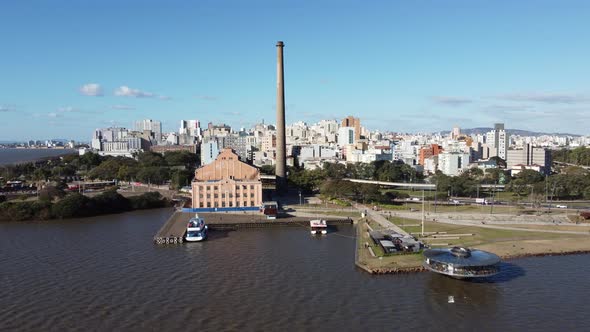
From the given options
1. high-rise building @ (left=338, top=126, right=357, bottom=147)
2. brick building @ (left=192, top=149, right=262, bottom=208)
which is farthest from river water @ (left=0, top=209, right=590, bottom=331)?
high-rise building @ (left=338, top=126, right=357, bottom=147)

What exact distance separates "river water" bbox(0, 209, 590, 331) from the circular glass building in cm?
52

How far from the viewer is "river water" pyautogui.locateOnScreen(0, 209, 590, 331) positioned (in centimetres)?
1460

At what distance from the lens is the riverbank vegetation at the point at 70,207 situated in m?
31.7

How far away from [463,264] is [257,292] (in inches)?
286

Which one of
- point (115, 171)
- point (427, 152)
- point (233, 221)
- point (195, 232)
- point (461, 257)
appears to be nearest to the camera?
point (461, 257)

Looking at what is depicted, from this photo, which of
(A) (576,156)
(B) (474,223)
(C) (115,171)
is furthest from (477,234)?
(A) (576,156)

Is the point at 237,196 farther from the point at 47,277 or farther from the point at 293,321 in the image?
the point at 293,321

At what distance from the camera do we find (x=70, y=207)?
32656mm

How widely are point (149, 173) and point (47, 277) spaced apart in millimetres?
33481

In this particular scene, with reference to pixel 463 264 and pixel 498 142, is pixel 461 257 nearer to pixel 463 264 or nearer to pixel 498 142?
pixel 463 264

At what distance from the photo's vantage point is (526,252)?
21.6 meters

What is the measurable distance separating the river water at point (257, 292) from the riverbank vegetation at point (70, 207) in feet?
24.8

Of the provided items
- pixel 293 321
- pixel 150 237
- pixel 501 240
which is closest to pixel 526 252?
pixel 501 240

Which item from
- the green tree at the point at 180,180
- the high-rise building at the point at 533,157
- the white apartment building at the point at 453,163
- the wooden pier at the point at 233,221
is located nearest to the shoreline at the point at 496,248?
the wooden pier at the point at 233,221
